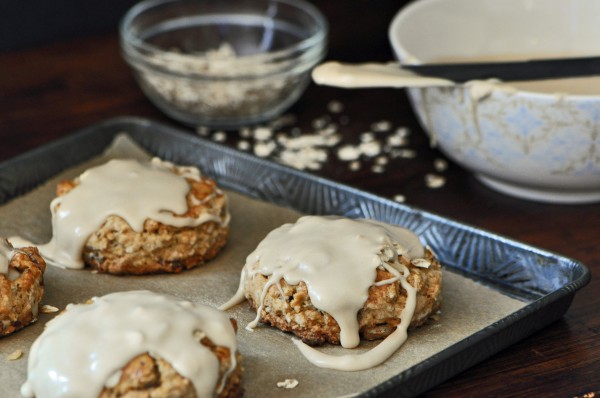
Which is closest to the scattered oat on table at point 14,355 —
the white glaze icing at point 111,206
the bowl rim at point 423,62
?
the white glaze icing at point 111,206

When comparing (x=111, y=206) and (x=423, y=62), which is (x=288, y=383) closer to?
(x=111, y=206)

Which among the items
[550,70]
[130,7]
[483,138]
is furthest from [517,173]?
[130,7]

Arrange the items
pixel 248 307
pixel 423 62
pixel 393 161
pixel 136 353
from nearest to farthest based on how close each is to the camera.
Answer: pixel 136 353 < pixel 248 307 < pixel 423 62 < pixel 393 161

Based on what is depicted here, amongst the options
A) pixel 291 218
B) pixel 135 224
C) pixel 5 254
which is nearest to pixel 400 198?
pixel 291 218

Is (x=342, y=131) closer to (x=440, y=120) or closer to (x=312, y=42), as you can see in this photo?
(x=312, y=42)

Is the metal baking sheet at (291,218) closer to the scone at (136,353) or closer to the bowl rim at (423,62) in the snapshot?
the scone at (136,353)

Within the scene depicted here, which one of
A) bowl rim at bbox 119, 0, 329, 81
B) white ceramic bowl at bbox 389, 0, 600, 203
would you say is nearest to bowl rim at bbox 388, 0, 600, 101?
white ceramic bowl at bbox 389, 0, 600, 203
